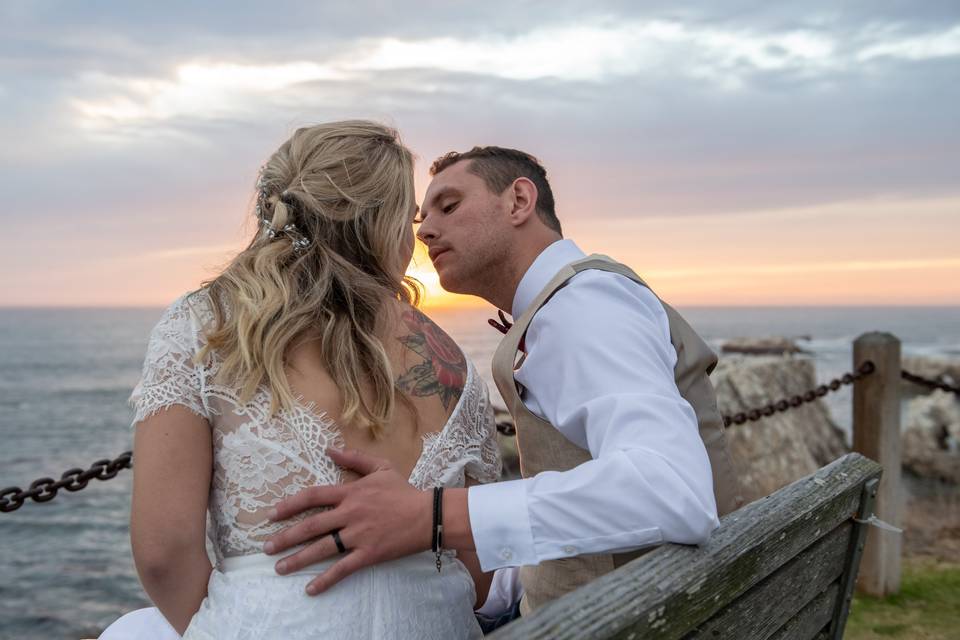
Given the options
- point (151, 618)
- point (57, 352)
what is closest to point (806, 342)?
point (57, 352)

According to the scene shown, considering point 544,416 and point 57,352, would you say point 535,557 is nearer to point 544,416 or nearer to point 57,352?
point 544,416

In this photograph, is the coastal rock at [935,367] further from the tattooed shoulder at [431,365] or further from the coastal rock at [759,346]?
the coastal rock at [759,346]

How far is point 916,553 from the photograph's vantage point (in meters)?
6.94

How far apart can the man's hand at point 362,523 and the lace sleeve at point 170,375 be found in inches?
14.6

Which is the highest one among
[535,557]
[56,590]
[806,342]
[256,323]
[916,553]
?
[256,323]

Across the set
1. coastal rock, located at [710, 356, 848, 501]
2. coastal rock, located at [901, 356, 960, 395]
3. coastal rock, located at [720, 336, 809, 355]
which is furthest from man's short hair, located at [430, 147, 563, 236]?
coastal rock, located at [720, 336, 809, 355]

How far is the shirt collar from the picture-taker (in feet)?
8.43

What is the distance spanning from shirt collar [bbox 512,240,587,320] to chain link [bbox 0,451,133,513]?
1564 millimetres

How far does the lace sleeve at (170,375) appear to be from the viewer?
197cm

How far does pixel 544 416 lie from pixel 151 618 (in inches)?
48.9

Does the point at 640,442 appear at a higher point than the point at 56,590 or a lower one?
higher

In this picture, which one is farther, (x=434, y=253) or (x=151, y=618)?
(x=434, y=253)

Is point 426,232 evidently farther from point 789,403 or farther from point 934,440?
point 934,440

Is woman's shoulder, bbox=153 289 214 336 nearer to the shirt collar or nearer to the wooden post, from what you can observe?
the shirt collar
